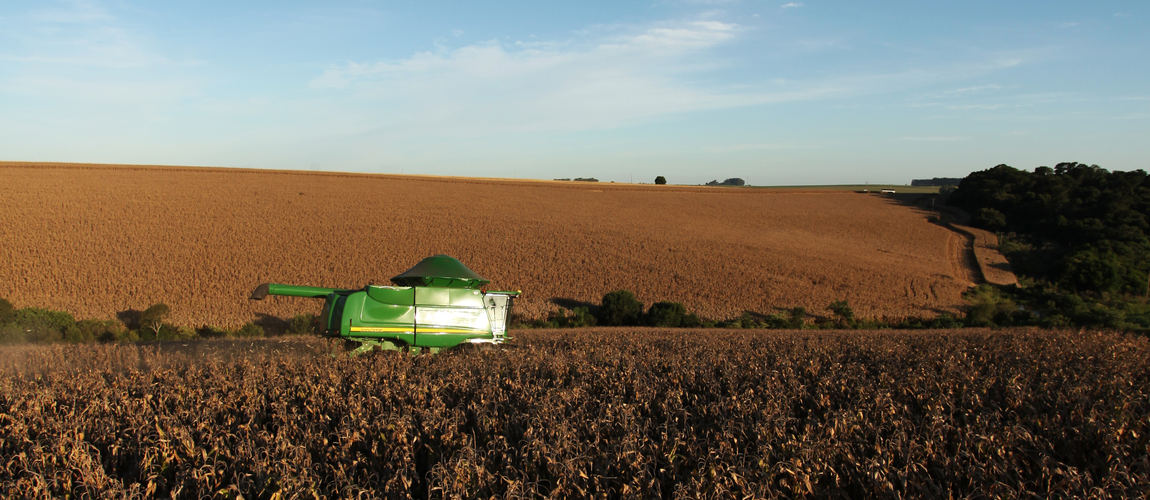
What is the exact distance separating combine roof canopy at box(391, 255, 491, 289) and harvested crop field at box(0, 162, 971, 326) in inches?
566

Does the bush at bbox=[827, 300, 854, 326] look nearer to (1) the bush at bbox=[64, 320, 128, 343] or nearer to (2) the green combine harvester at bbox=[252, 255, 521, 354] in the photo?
(2) the green combine harvester at bbox=[252, 255, 521, 354]

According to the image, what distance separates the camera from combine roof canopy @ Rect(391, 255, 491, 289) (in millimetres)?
10094

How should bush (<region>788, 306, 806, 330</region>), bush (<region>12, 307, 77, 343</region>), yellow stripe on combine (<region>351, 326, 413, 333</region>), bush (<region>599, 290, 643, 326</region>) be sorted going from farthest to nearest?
bush (<region>599, 290, 643, 326</region>), bush (<region>788, 306, 806, 330</region>), bush (<region>12, 307, 77, 343</region>), yellow stripe on combine (<region>351, 326, 413, 333</region>)

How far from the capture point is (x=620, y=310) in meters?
24.1

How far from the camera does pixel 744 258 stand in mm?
32625

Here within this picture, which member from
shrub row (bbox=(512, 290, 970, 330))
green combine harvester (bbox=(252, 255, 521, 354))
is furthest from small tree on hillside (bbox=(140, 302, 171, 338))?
green combine harvester (bbox=(252, 255, 521, 354))

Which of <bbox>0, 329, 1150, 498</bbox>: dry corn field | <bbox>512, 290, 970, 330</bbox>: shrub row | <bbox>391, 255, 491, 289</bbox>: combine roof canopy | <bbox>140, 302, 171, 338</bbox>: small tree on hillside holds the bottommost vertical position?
<bbox>512, 290, 970, 330</bbox>: shrub row

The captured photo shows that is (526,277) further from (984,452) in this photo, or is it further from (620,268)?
(984,452)

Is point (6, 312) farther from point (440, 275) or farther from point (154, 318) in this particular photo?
point (440, 275)

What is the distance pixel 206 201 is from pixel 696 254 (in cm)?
2951

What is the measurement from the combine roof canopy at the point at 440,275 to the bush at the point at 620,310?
1410cm

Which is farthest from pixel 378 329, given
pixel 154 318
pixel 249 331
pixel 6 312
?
pixel 6 312

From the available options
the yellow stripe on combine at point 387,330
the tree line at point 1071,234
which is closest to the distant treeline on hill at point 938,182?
the tree line at point 1071,234

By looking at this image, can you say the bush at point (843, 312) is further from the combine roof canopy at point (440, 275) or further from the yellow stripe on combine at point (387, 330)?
the yellow stripe on combine at point (387, 330)
